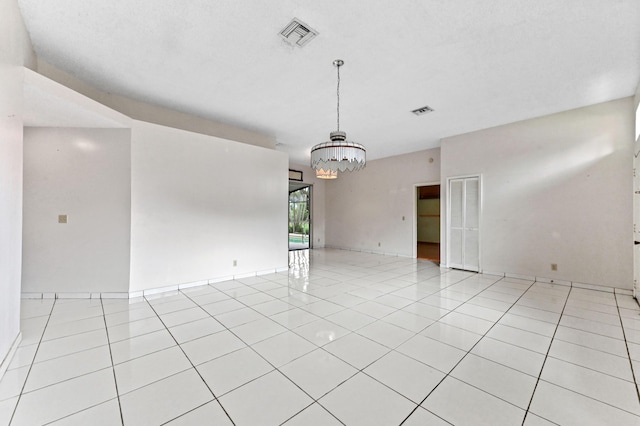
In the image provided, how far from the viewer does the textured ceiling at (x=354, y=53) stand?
2404mm

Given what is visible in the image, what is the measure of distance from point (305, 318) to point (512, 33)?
381cm

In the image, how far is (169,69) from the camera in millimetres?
3385

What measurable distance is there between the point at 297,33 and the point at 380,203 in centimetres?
637

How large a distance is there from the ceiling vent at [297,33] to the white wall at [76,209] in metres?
2.87

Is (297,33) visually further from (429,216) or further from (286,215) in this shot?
(429,216)

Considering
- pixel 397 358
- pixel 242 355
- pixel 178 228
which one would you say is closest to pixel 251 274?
pixel 178 228

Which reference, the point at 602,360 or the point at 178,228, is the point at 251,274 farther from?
the point at 602,360

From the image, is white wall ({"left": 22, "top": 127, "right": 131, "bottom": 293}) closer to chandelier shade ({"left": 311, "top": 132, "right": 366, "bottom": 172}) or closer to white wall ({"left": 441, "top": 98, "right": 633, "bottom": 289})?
chandelier shade ({"left": 311, "top": 132, "right": 366, "bottom": 172})

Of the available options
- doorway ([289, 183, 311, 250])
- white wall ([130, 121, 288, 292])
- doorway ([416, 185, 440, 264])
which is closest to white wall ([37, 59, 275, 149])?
white wall ([130, 121, 288, 292])

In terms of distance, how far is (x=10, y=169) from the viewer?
7.24ft

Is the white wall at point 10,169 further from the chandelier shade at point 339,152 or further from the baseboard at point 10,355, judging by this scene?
the chandelier shade at point 339,152

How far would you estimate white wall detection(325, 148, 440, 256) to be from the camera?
7605 millimetres

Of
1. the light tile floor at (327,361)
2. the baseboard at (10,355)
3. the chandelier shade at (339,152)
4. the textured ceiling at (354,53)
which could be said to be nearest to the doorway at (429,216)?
the textured ceiling at (354,53)

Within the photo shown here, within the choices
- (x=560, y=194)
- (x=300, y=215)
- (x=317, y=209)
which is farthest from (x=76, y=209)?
(x=560, y=194)
